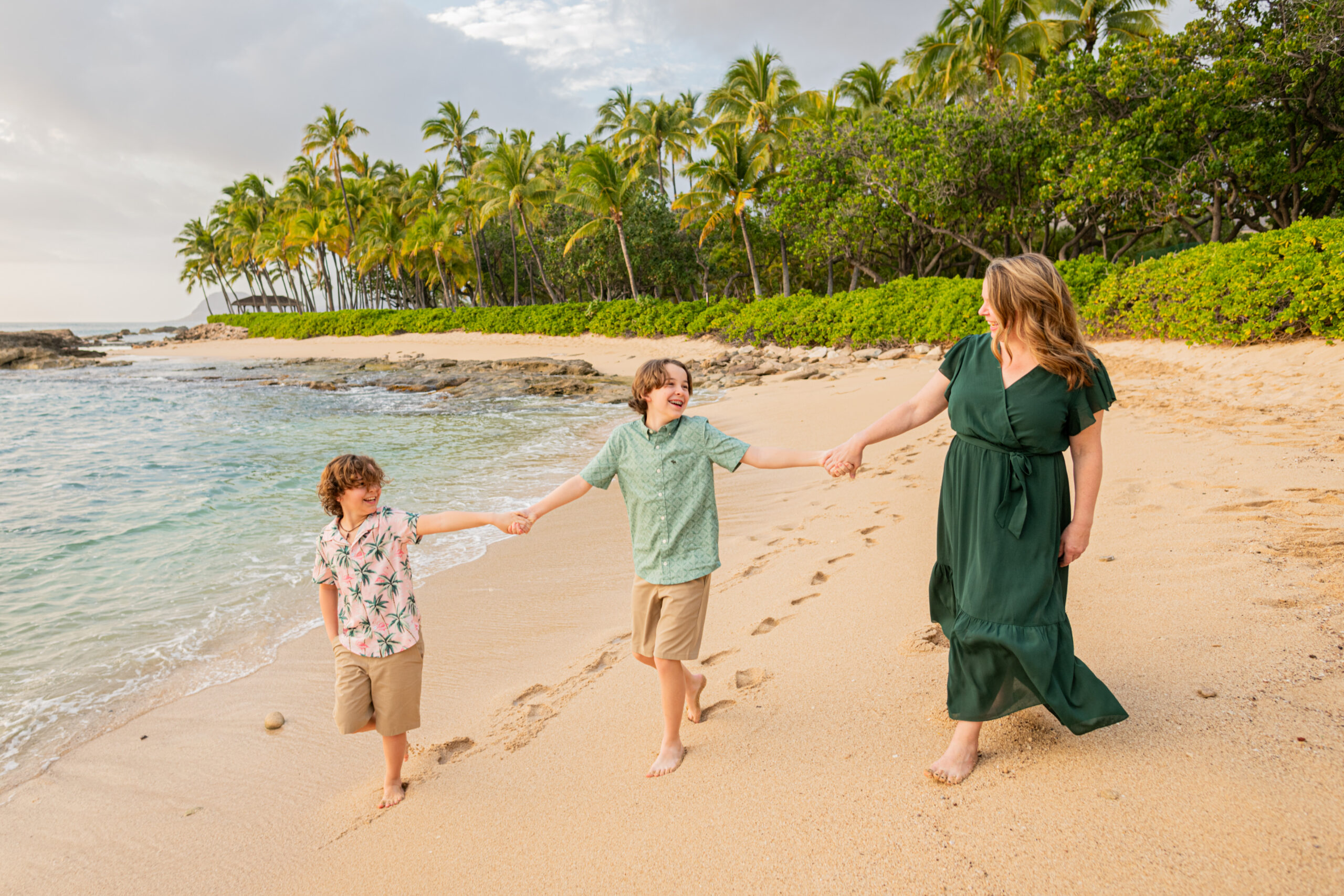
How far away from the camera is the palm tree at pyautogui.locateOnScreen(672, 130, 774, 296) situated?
27.4 metres

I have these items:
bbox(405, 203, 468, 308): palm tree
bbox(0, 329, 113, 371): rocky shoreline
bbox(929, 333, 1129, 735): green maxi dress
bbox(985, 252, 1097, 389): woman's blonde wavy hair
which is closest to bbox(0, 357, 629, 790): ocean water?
bbox(929, 333, 1129, 735): green maxi dress

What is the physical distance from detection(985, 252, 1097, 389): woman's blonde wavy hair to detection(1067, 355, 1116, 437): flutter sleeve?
2 centimetres

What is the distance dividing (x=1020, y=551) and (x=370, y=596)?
2.18 metres

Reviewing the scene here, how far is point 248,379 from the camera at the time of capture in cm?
2597

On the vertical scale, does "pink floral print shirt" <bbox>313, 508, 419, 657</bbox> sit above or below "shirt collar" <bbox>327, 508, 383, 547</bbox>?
below

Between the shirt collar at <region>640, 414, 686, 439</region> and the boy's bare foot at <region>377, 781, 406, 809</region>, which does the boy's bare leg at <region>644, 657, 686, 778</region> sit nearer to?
the shirt collar at <region>640, 414, 686, 439</region>

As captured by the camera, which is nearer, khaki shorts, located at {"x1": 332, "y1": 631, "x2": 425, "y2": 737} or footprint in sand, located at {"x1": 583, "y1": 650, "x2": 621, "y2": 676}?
khaki shorts, located at {"x1": 332, "y1": 631, "x2": 425, "y2": 737}

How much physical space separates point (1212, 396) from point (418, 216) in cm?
4342

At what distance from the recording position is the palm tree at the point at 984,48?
2302 cm

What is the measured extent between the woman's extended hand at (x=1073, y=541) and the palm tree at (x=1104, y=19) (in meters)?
26.0

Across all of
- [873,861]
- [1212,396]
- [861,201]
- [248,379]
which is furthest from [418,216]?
[873,861]

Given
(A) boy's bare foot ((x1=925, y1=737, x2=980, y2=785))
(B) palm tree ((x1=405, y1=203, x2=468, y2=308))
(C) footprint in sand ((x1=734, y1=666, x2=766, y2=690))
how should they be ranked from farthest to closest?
(B) palm tree ((x1=405, y1=203, x2=468, y2=308)), (C) footprint in sand ((x1=734, y1=666, x2=766, y2=690)), (A) boy's bare foot ((x1=925, y1=737, x2=980, y2=785))

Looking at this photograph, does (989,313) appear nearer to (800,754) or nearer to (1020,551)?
(1020,551)

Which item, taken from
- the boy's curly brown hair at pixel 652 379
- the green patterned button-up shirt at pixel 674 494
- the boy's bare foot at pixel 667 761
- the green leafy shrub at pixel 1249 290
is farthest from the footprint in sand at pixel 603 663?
the green leafy shrub at pixel 1249 290
